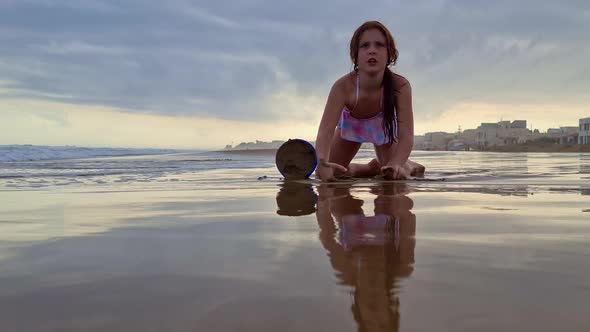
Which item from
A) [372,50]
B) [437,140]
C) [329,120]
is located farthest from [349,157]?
[437,140]

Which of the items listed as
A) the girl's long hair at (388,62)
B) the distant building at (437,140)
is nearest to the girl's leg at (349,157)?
the girl's long hair at (388,62)

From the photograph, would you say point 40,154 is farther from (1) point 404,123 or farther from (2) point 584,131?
(2) point 584,131

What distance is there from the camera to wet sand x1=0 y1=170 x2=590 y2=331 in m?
0.66

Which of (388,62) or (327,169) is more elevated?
(388,62)

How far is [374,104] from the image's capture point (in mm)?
4336

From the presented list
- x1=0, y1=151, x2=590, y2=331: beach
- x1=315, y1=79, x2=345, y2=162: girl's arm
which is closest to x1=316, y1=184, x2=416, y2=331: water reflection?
x1=0, y1=151, x2=590, y2=331: beach

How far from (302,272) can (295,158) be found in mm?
3877

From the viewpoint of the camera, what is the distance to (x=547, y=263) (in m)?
0.94

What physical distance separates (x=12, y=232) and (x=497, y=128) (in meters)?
102

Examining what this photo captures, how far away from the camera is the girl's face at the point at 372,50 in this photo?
390 cm

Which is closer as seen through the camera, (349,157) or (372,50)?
(372,50)

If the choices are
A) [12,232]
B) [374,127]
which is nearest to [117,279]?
[12,232]

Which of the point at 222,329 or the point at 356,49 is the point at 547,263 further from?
the point at 356,49

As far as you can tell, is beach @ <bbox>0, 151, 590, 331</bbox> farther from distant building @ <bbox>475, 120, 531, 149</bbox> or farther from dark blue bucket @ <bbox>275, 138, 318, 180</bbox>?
distant building @ <bbox>475, 120, 531, 149</bbox>
